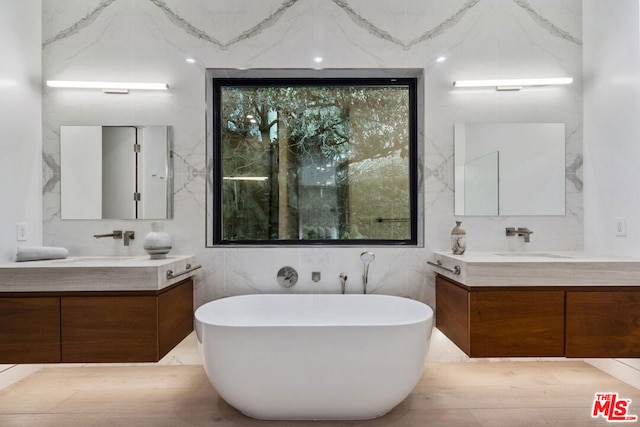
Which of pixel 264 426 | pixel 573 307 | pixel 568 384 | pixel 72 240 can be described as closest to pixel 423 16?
pixel 573 307

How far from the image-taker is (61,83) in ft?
7.84

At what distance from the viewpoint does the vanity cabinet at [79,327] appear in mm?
1782

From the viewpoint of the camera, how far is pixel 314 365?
5.34ft

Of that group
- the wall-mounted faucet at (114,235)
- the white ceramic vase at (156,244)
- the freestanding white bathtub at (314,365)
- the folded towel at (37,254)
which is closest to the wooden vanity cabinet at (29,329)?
the folded towel at (37,254)

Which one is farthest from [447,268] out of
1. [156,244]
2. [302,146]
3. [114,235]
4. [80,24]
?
[80,24]

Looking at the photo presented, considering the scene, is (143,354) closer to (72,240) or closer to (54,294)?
(54,294)

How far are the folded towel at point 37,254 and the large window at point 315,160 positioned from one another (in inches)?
40.8

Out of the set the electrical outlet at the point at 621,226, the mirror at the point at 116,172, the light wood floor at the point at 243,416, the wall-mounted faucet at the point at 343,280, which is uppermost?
the mirror at the point at 116,172

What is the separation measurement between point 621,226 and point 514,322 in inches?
43.2

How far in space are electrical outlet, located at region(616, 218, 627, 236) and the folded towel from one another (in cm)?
357

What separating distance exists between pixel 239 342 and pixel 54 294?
105cm

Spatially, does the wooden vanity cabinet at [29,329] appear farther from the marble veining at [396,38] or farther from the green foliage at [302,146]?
the marble veining at [396,38]

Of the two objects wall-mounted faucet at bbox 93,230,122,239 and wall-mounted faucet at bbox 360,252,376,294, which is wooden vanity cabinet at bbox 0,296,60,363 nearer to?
wall-mounted faucet at bbox 93,230,122,239

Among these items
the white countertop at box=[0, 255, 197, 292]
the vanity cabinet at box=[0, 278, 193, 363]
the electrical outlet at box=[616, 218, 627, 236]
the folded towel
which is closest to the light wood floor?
the vanity cabinet at box=[0, 278, 193, 363]
